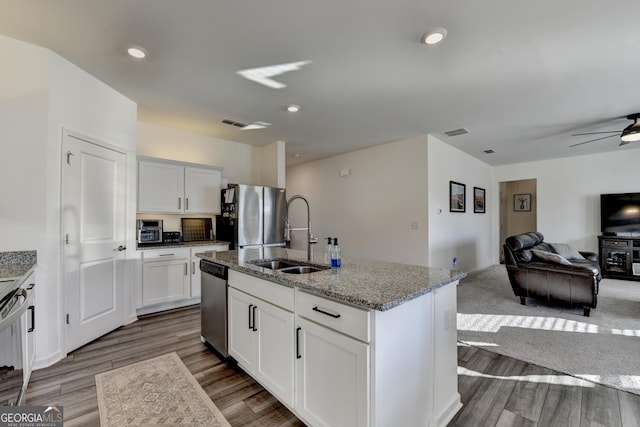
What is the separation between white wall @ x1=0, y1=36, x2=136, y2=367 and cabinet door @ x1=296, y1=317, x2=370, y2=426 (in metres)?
2.30

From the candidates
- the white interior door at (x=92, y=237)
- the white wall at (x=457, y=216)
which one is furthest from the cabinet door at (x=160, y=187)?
the white wall at (x=457, y=216)

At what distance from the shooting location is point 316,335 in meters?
1.51

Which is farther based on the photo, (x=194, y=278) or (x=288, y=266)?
(x=194, y=278)

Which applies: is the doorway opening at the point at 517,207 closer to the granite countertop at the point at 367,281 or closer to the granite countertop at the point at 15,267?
the granite countertop at the point at 367,281

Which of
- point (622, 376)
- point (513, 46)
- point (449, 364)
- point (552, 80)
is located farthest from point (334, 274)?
point (552, 80)

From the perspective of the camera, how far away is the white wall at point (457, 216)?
470 centimetres

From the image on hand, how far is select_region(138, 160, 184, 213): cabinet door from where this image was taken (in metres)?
3.67

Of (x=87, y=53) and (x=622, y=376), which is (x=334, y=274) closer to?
(x=622, y=376)

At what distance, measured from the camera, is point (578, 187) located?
616 centimetres

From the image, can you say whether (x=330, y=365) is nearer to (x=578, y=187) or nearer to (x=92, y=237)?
(x=92, y=237)

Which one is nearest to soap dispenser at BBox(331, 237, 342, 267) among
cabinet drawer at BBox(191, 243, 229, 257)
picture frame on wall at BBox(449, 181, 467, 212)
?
cabinet drawer at BBox(191, 243, 229, 257)

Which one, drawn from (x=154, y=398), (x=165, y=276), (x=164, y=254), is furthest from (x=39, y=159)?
(x=154, y=398)

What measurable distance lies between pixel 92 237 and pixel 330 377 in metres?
2.77

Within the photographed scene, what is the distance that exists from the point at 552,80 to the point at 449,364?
9.37 feet
